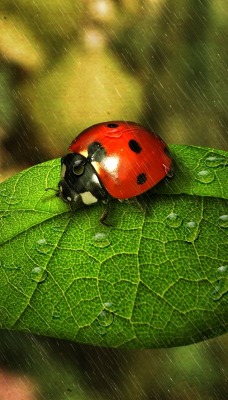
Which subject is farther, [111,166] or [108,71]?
[108,71]

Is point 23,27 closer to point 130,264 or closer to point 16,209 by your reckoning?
point 16,209

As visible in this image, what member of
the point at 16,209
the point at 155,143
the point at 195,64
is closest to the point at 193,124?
the point at 195,64

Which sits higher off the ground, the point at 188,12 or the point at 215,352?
the point at 188,12

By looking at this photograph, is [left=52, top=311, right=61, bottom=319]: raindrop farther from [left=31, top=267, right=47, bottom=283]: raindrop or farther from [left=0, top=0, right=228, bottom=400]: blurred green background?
[left=0, top=0, right=228, bottom=400]: blurred green background

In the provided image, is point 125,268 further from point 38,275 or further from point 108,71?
point 108,71

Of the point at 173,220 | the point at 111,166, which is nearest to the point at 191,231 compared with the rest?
the point at 173,220

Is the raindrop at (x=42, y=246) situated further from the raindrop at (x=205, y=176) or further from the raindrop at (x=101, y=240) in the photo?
the raindrop at (x=205, y=176)

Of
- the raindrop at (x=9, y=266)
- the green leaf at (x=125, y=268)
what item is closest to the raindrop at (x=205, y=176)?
the green leaf at (x=125, y=268)
